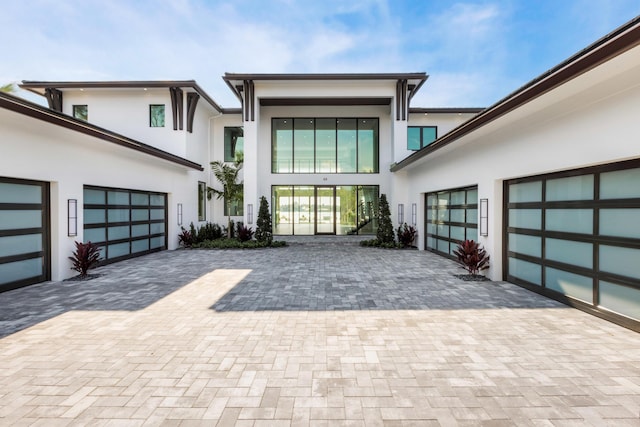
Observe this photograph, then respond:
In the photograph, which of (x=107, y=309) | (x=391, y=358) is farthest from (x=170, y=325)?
(x=391, y=358)

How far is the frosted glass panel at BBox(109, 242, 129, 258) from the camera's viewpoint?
1020cm

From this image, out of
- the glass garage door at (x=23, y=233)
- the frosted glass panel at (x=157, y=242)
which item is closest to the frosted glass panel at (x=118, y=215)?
the frosted glass panel at (x=157, y=242)

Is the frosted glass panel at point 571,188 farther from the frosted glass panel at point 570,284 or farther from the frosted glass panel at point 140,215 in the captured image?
the frosted glass panel at point 140,215

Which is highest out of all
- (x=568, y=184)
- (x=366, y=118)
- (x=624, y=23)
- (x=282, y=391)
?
(x=366, y=118)

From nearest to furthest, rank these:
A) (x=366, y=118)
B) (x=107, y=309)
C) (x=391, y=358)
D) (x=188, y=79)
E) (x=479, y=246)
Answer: (x=391, y=358)
(x=107, y=309)
(x=479, y=246)
(x=188, y=79)
(x=366, y=118)

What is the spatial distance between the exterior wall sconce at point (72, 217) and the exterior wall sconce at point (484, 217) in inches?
439

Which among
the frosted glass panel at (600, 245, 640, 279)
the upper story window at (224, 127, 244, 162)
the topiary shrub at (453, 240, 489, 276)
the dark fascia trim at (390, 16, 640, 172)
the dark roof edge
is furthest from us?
the upper story window at (224, 127, 244, 162)

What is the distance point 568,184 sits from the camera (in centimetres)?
585

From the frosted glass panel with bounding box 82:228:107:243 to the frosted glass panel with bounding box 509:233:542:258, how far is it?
11.8 meters

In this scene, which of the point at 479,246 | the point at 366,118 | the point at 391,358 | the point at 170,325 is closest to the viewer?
the point at 391,358

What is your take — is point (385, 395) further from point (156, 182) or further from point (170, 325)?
point (156, 182)

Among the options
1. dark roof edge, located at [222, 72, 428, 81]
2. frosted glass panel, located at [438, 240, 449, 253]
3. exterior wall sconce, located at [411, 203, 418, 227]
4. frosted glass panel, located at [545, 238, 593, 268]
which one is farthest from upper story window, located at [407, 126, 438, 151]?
frosted glass panel, located at [545, 238, 593, 268]

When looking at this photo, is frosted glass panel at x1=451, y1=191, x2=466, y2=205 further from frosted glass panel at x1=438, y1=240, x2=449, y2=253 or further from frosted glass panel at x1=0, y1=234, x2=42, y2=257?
frosted glass panel at x1=0, y1=234, x2=42, y2=257

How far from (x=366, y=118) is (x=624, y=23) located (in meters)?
15.1
